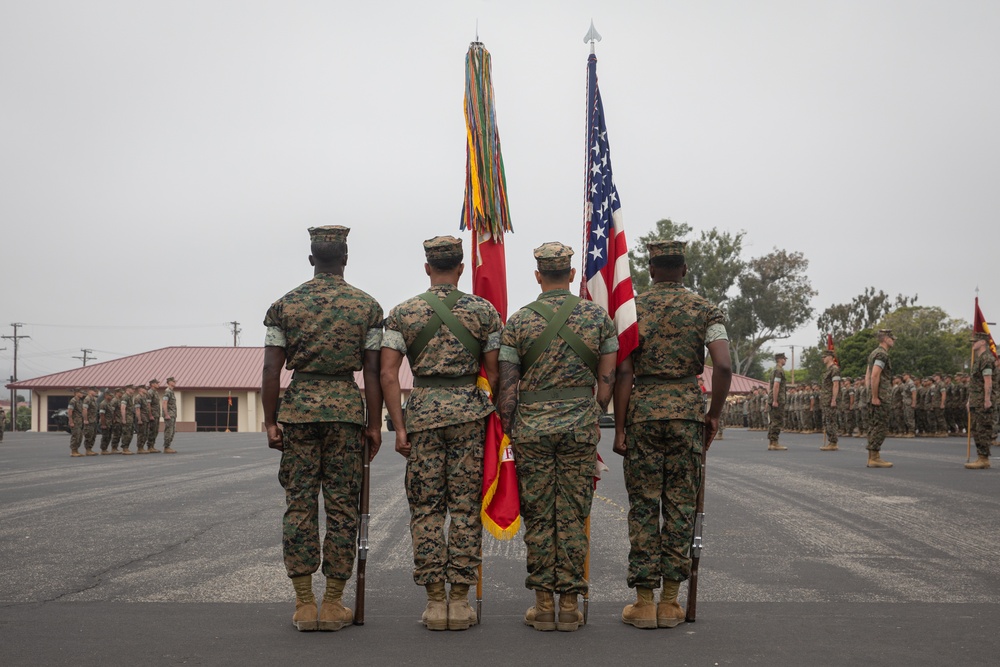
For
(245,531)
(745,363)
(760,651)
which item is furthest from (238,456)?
(745,363)

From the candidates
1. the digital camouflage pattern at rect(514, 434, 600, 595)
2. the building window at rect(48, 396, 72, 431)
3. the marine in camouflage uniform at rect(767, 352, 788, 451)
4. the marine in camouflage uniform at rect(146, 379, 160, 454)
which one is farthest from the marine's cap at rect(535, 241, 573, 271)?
the building window at rect(48, 396, 72, 431)

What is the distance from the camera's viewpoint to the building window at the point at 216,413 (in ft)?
194

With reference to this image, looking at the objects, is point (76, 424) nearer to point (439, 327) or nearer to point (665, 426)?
point (439, 327)

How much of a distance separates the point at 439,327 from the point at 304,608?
1761 millimetres

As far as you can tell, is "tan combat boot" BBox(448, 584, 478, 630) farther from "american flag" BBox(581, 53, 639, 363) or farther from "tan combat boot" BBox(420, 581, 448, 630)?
"american flag" BBox(581, 53, 639, 363)

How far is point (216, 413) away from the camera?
195ft

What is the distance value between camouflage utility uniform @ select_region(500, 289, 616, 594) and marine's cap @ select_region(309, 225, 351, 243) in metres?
1.17

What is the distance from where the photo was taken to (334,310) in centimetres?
546

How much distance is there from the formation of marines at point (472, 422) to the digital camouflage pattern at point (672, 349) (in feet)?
0.04

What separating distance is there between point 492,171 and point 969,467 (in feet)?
41.1

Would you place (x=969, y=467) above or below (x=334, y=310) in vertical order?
below

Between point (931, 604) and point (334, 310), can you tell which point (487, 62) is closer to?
point (334, 310)

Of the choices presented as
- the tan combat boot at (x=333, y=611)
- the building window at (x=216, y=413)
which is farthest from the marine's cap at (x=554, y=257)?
the building window at (x=216, y=413)

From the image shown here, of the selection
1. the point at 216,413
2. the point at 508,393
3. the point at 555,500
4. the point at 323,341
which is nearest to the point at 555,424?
the point at 508,393
